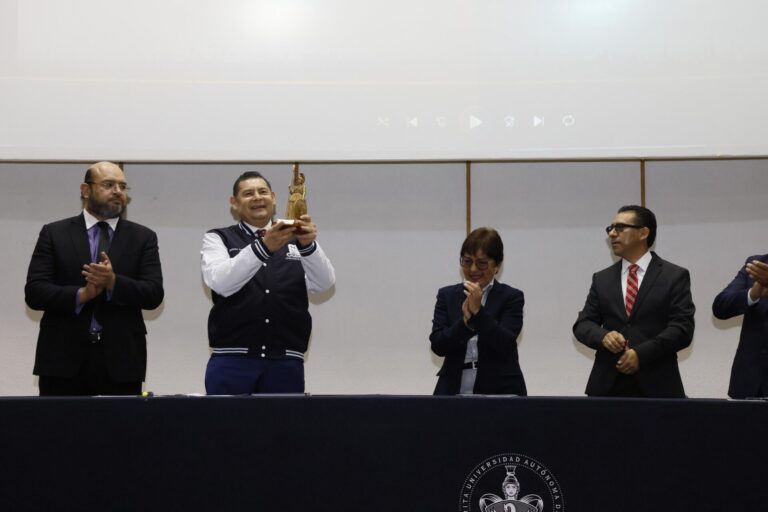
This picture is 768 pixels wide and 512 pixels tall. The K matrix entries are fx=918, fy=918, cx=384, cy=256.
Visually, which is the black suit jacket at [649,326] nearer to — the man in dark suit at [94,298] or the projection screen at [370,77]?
the projection screen at [370,77]

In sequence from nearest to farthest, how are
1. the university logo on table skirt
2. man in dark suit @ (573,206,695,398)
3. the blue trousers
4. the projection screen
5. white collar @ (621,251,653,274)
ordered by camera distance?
the university logo on table skirt
the blue trousers
man in dark suit @ (573,206,695,398)
white collar @ (621,251,653,274)
the projection screen

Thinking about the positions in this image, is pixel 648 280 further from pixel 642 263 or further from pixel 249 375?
pixel 249 375

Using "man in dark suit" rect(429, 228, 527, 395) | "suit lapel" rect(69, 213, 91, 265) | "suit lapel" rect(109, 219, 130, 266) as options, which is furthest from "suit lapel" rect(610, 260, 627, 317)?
"suit lapel" rect(69, 213, 91, 265)

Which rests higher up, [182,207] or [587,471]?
[182,207]

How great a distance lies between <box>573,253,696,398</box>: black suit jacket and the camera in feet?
9.84

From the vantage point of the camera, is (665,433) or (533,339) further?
(533,339)

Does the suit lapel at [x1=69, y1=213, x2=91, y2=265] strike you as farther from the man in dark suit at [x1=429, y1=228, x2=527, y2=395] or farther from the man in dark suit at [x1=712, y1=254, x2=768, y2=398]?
the man in dark suit at [x1=712, y1=254, x2=768, y2=398]

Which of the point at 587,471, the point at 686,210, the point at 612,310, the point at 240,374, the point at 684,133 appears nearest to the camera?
the point at 587,471

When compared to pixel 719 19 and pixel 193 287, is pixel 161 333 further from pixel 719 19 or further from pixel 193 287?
pixel 719 19

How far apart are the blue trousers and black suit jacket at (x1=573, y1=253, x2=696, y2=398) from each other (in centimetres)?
100

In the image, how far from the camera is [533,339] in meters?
4.39

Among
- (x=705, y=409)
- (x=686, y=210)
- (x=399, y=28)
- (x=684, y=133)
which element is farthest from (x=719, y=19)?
(x=705, y=409)

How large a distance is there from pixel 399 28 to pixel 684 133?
4.50 feet

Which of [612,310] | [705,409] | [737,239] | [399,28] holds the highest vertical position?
[399,28]
